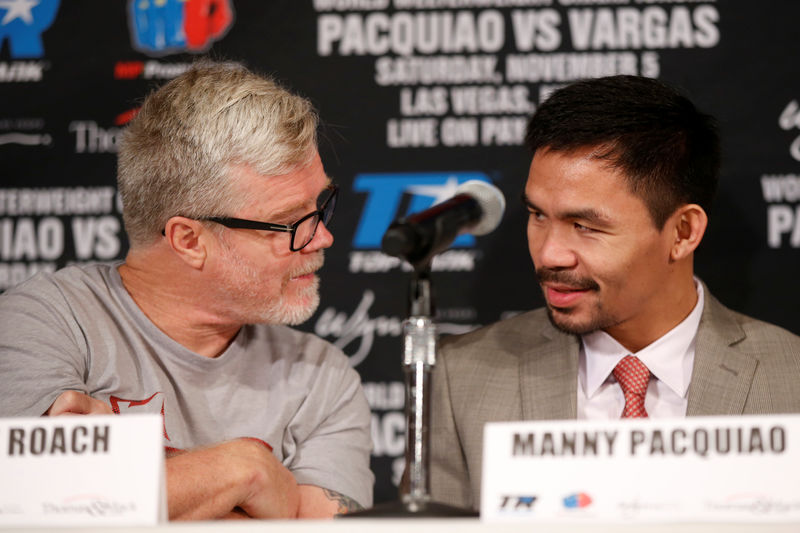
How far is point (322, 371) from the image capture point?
2170mm

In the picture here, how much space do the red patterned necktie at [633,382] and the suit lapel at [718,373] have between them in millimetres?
104

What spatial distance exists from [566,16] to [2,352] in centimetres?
177

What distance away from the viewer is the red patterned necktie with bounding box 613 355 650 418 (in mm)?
2072

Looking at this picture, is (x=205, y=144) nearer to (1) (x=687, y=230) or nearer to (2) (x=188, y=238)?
(2) (x=188, y=238)

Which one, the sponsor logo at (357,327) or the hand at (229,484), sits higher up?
the sponsor logo at (357,327)

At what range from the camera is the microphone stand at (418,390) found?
1.36 metres

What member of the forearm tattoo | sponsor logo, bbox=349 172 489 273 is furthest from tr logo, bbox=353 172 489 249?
the forearm tattoo

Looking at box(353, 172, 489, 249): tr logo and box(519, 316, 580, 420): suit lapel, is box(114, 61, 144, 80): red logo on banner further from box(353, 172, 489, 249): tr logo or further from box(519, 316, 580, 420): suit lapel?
box(519, 316, 580, 420): suit lapel

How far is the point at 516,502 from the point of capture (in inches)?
47.9

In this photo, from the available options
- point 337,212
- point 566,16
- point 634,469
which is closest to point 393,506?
point 634,469

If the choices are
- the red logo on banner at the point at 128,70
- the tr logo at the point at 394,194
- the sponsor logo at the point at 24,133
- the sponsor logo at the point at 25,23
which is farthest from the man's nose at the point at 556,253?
the sponsor logo at the point at 25,23

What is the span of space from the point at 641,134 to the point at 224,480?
3.92ft

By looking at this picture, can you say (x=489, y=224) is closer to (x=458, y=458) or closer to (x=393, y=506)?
(x=393, y=506)

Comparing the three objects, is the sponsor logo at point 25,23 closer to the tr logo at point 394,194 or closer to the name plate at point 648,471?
the tr logo at point 394,194
